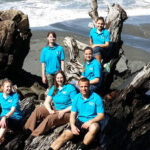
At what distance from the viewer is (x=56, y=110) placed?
715 cm

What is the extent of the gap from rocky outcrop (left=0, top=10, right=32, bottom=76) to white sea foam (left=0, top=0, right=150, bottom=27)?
13.1m

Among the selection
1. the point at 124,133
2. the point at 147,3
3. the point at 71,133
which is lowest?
the point at 147,3

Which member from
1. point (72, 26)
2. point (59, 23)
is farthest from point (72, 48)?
point (59, 23)

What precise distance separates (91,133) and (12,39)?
764 centimetres

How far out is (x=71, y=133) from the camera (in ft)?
21.0

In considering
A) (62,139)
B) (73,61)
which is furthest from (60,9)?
(62,139)

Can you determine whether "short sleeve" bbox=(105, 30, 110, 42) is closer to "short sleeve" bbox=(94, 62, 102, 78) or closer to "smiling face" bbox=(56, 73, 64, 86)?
"short sleeve" bbox=(94, 62, 102, 78)

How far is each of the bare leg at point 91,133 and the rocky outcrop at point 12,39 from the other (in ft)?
24.3

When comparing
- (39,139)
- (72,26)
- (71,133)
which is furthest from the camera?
(72,26)

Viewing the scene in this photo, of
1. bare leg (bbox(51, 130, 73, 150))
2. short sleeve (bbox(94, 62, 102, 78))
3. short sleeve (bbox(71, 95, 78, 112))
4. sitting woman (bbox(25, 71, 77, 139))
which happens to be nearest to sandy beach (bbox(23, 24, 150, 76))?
short sleeve (bbox(94, 62, 102, 78))

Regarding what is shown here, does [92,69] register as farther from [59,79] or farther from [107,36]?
[107,36]

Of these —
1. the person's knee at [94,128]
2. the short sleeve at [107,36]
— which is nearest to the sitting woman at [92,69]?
the short sleeve at [107,36]

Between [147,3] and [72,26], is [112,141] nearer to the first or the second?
[72,26]

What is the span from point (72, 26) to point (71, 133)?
1961 centimetres
